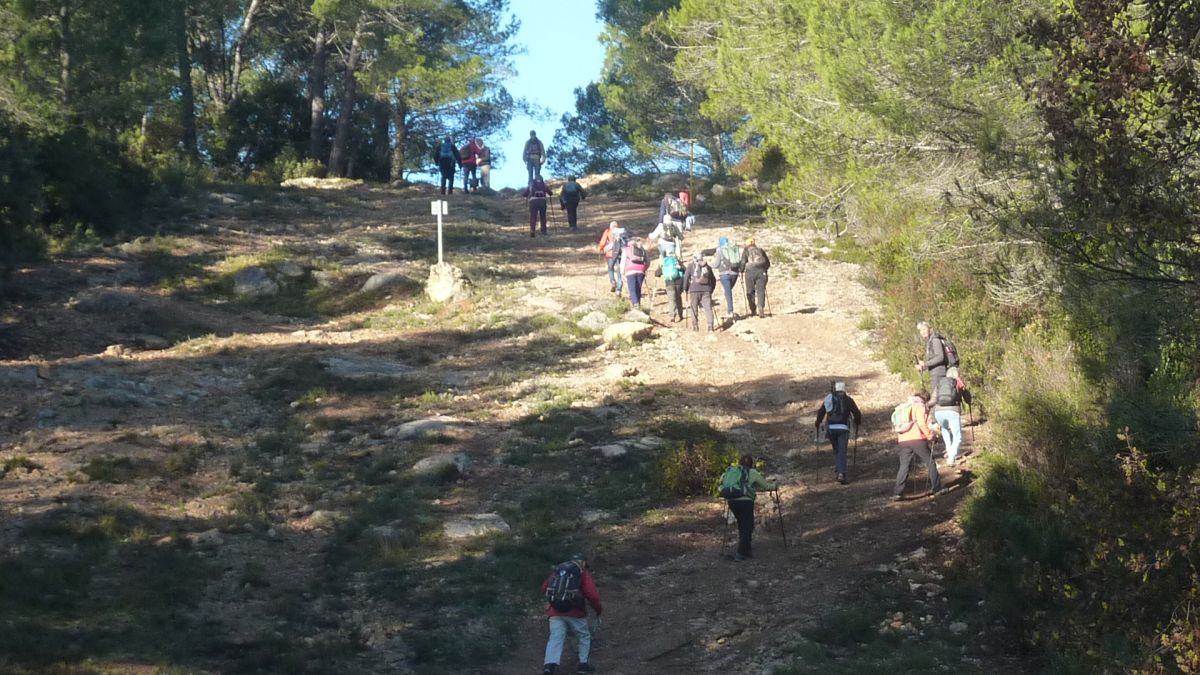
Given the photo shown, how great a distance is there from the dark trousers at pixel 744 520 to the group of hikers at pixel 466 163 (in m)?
24.6

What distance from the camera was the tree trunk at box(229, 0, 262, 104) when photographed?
38094 millimetres

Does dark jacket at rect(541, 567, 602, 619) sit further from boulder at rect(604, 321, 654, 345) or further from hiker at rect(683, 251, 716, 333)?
hiker at rect(683, 251, 716, 333)

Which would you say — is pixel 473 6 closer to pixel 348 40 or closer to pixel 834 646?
pixel 348 40

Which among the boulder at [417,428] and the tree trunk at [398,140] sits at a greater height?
the tree trunk at [398,140]

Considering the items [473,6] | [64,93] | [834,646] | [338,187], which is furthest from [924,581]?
[473,6]

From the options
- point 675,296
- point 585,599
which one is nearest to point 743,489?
point 585,599

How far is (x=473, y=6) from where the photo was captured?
140 ft

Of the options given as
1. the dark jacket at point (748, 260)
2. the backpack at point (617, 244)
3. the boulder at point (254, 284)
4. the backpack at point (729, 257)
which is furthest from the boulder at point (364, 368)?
the dark jacket at point (748, 260)

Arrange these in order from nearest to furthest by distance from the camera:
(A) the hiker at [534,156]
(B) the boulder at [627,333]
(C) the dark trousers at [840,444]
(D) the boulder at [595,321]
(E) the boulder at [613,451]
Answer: (C) the dark trousers at [840,444] < (E) the boulder at [613,451] < (B) the boulder at [627,333] < (D) the boulder at [595,321] < (A) the hiker at [534,156]

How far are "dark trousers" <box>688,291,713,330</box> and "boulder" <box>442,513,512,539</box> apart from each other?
9201 mm

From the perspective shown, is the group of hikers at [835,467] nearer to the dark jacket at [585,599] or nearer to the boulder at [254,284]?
the dark jacket at [585,599]

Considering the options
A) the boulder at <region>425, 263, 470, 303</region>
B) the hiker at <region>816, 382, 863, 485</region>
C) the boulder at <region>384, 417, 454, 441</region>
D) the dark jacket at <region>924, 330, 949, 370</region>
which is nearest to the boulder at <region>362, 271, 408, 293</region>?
the boulder at <region>425, 263, 470, 303</region>

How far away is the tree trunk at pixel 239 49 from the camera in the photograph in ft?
125

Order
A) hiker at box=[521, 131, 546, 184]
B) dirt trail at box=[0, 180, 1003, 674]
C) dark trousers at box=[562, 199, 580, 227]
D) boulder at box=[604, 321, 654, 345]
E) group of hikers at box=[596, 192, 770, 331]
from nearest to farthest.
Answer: dirt trail at box=[0, 180, 1003, 674] < boulder at box=[604, 321, 654, 345] < group of hikers at box=[596, 192, 770, 331] < dark trousers at box=[562, 199, 580, 227] < hiker at box=[521, 131, 546, 184]
